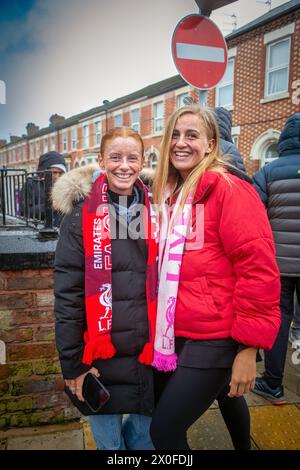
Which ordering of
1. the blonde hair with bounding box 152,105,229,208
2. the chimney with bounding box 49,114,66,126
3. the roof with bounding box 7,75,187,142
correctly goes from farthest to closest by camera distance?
1. the chimney with bounding box 49,114,66,126
2. the roof with bounding box 7,75,187,142
3. the blonde hair with bounding box 152,105,229,208

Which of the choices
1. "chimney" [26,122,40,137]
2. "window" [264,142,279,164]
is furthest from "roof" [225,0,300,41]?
"chimney" [26,122,40,137]

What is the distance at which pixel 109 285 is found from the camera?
146 centimetres

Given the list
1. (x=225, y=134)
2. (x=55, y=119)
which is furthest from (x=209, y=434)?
(x=55, y=119)

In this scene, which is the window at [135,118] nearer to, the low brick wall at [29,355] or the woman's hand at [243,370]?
the low brick wall at [29,355]

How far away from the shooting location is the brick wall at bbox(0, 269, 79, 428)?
2.14 meters

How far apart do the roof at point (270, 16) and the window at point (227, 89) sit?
0.96 meters

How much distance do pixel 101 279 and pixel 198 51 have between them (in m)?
2.25

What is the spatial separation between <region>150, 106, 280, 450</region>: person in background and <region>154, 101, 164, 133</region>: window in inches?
673

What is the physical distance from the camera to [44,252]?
2.13m

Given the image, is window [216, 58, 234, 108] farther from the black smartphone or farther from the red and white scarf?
the black smartphone

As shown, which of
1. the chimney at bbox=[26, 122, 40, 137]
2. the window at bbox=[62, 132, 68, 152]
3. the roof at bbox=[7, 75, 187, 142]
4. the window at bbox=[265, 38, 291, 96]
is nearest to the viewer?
the window at bbox=[265, 38, 291, 96]

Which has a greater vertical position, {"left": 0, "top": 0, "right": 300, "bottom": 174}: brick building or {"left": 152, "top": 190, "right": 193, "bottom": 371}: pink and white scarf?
{"left": 0, "top": 0, "right": 300, "bottom": 174}: brick building

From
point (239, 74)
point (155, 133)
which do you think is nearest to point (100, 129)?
point (155, 133)

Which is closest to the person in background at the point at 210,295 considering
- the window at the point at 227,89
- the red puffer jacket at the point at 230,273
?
the red puffer jacket at the point at 230,273
